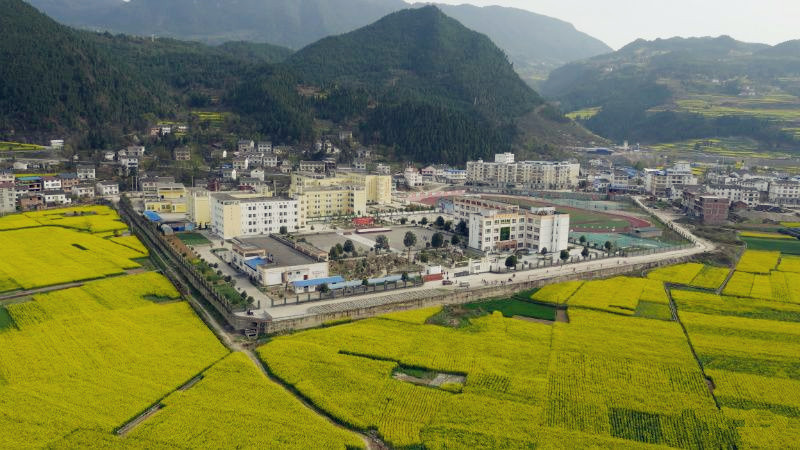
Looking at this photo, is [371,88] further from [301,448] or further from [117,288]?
[301,448]

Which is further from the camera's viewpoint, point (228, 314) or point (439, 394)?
point (228, 314)

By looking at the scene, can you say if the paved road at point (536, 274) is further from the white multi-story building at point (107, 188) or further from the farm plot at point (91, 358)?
the white multi-story building at point (107, 188)

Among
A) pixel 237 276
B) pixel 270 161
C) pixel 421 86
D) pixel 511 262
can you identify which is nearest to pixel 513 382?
pixel 511 262

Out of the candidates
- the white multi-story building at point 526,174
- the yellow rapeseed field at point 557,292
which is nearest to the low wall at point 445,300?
the yellow rapeseed field at point 557,292

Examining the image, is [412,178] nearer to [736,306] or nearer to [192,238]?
[192,238]

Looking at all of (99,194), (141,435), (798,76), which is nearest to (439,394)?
(141,435)
